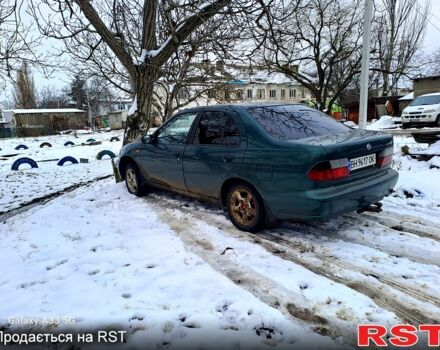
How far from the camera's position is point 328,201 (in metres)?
3.50

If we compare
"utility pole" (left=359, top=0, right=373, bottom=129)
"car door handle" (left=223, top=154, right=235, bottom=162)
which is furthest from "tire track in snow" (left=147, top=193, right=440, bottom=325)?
"utility pole" (left=359, top=0, right=373, bottom=129)

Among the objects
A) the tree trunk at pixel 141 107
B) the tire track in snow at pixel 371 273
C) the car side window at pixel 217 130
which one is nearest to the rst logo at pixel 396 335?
the tire track in snow at pixel 371 273

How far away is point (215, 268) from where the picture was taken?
3.37m

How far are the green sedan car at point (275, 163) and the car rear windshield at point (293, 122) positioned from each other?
13mm

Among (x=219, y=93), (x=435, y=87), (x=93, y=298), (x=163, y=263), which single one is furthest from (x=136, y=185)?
(x=435, y=87)

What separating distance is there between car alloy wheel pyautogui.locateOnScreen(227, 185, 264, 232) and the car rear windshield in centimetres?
79

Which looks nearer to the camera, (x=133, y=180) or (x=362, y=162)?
(x=362, y=162)

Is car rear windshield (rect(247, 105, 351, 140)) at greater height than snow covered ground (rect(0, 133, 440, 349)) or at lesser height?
greater

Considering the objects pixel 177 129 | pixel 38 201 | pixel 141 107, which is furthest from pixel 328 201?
pixel 38 201

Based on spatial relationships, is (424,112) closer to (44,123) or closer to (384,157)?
(384,157)

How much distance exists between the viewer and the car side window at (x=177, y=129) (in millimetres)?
5129

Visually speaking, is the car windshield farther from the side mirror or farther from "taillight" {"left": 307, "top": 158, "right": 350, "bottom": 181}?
"taillight" {"left": 307, "top": 158, "right": 350, "bottom": 181}

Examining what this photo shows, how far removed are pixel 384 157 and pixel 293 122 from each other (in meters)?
1.16

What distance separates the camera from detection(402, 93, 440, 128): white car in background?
16.5 metres
